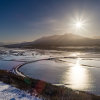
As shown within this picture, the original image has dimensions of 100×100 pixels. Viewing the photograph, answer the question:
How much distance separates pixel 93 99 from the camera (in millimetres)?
6977

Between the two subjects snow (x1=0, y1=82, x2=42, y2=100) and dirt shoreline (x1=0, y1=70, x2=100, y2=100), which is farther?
dirt shoreline (x1=0, y1=70, x2=100, y2=100)

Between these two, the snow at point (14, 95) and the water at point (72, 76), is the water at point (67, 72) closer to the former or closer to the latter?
the water at point (72, 76)

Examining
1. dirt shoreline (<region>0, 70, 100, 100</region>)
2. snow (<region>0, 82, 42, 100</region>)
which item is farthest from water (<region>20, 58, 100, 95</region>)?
snow (<region>0, 82, 42, 100</region>)

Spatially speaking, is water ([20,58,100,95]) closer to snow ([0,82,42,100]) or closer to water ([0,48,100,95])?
water ([0,48,100,95])

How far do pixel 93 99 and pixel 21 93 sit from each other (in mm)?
3164

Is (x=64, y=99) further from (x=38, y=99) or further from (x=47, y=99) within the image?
(x=38, y=99)

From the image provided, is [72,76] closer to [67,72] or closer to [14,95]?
[67,72]

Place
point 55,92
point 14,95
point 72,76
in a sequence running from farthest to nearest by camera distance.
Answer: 1. point 72,76
2. point 55,92
3. point 14,95

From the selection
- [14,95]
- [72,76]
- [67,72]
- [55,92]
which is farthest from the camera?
[67,72]

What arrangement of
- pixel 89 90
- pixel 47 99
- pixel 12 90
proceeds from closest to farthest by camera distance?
pixel 47 99
pixel 12 90
pixel 89 90

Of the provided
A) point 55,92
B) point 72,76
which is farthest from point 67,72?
point 55,92

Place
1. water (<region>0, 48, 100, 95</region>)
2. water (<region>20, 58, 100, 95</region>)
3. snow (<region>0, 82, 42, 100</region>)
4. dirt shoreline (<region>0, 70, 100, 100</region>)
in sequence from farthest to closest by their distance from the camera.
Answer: water (<region>0, 48, 100, 95</region>) → water (<region>20, 58, 100, 95</region>) → dirt shoreline (<region>0, 70, 100, 100</region>) → snow (<region>0, 82, 42, 100</region>)

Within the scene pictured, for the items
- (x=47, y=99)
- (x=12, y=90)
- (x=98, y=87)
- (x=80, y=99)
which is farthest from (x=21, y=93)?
(x=98, y=87)

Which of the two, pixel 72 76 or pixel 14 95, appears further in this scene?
pixel 72 76
